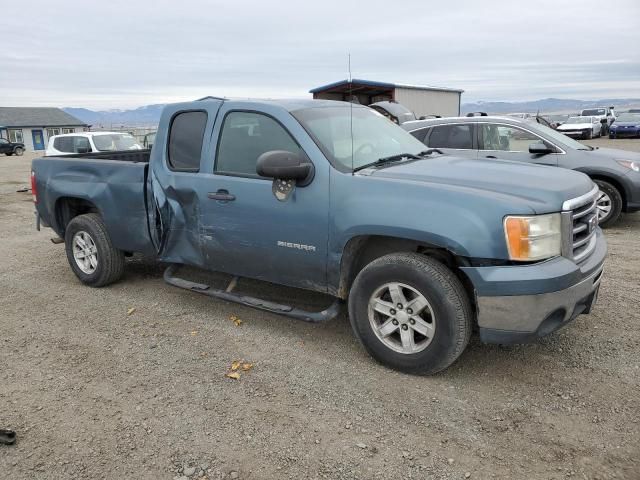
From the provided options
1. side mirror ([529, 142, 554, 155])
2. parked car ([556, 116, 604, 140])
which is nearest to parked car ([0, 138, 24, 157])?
parked car ([556, 116, 604, 140])

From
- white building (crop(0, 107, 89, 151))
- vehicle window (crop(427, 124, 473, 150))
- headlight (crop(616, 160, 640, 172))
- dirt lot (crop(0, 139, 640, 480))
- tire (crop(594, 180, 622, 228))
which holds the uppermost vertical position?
white building (crop(0, 107, 89, 151))

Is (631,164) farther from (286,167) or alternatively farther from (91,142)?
(91,142)

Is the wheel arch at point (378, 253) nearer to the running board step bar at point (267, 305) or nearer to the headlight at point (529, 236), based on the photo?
the running board step bar at point (267, 305)

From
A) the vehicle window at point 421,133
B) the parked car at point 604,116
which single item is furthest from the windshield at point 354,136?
the parked car at point 604,116

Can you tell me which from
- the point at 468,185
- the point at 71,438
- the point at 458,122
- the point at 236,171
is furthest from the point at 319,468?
the point at 458,122

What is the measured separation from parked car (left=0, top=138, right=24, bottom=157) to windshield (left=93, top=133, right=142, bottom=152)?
26.4 metres

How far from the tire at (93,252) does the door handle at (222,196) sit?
67.5 inches

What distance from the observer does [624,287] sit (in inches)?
202

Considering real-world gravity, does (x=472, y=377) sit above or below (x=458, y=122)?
below

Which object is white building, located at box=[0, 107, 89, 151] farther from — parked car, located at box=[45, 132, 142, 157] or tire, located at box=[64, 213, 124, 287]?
tire, located at box=[64, 213, 124, 287]

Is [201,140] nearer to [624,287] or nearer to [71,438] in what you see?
[71,438]

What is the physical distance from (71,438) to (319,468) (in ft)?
4.78

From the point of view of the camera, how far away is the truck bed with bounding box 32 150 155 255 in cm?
499

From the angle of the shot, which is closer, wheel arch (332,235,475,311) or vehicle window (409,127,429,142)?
wheel arch (332,235,475,311)
